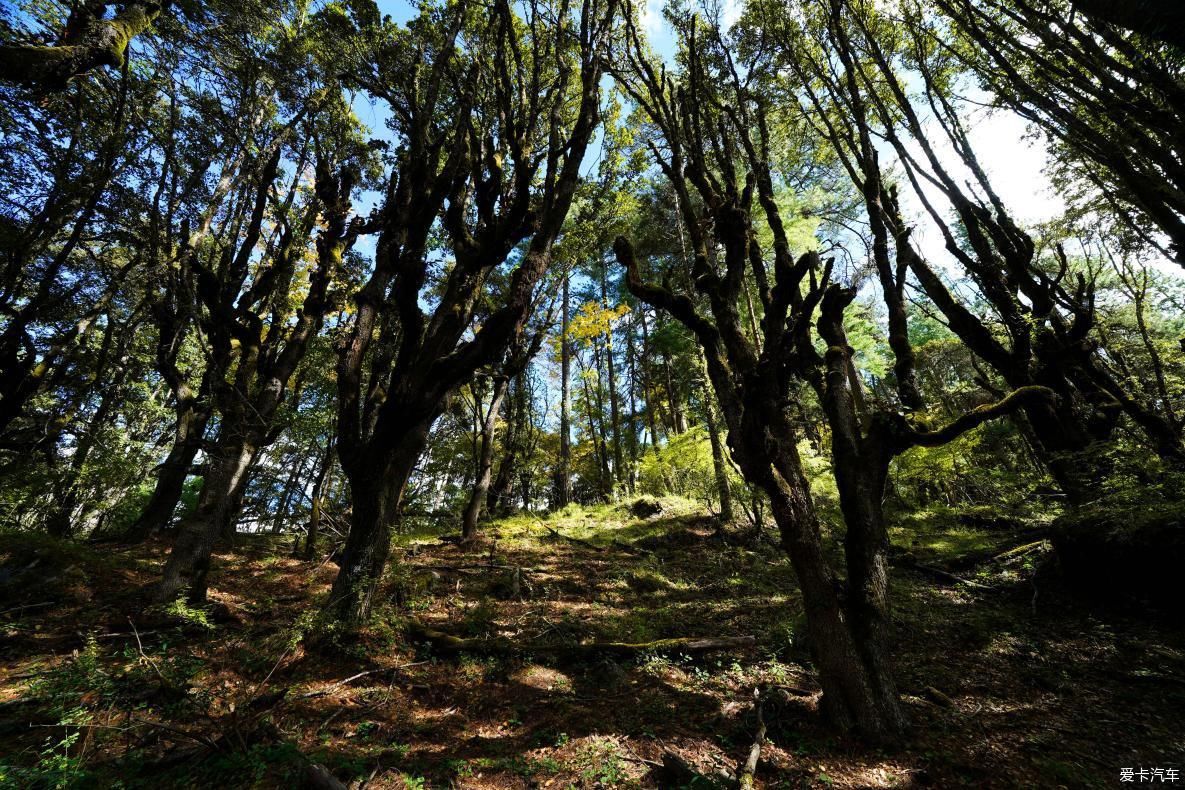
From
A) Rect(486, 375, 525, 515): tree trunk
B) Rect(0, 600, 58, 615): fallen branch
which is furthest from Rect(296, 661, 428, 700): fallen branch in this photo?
Rect(486, 375, 525, 515): tree trunk

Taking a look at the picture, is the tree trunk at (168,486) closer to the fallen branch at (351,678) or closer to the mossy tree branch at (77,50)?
the mossy tree branch at (77,50)

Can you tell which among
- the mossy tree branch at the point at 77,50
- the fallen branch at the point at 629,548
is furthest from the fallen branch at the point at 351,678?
the fallen branch at the point at 629,548

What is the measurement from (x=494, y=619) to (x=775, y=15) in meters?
11.8

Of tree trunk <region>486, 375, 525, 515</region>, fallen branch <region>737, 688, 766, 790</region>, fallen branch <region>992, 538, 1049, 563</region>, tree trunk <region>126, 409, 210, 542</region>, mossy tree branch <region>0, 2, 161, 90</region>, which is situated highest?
mossy tree branch <region>0, 2, 161, 90</region>

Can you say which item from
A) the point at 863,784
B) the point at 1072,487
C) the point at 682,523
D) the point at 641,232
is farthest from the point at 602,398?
the point at 863,784

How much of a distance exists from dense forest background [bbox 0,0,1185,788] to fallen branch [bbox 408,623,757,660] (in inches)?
2.1

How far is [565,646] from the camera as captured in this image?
554 centimetres

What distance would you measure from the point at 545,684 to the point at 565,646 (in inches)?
26.8

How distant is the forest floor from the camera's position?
3211 millimetres

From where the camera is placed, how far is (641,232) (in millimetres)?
17500

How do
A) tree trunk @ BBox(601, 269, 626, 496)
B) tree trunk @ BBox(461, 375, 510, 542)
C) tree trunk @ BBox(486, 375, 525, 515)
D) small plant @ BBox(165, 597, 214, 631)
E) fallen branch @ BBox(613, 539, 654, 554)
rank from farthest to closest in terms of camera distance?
tree trunk @ BBox(601, 269, 626, 496)
tree trunk @ BBox(486, 375, 525, 515)
tree trunk @ BBox(461, 375, 510, 542)
fallen branch @ BBox(613, 539, 654, 554)
small plant @ BBox(165, 597, 214, 631)

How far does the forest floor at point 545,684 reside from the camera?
3211 millimetres

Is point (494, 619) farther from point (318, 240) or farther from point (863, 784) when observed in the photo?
point (318, 240)

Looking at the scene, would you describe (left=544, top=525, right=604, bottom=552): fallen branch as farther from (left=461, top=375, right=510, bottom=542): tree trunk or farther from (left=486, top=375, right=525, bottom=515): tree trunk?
(left=486, top=375, right=525, bottom=515): tree trunk
